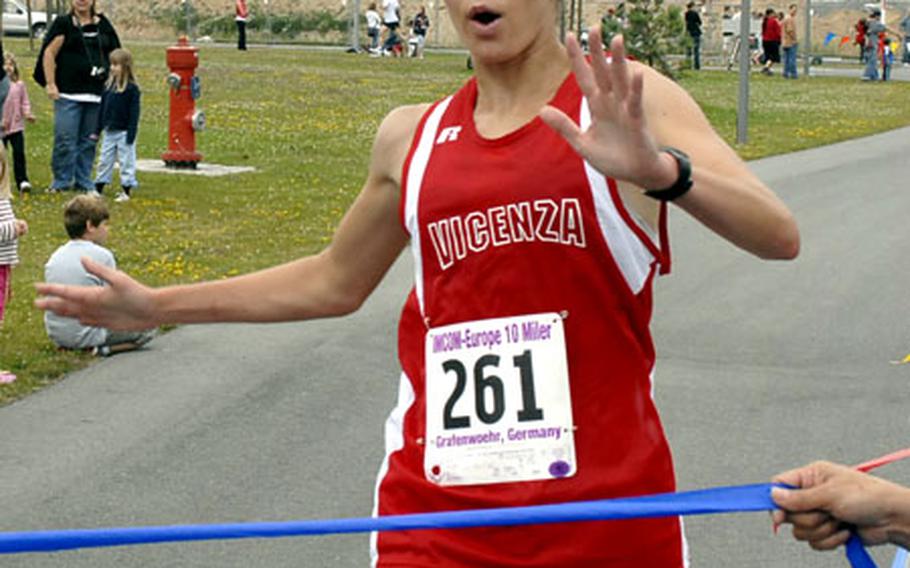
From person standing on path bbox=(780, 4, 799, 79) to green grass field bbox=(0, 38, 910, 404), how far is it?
1043mm

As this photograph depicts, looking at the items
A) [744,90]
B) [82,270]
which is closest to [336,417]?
[82,270]

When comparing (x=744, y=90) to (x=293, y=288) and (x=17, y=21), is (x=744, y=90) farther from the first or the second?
(x=17, y=21)

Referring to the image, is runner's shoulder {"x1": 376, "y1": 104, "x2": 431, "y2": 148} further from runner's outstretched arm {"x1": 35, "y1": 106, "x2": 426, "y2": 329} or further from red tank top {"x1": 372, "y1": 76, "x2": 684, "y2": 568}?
red tank top {"x1": 372, "y1": 76, "x2": 684, "y2": 568}

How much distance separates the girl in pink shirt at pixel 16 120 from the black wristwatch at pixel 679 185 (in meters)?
16.4

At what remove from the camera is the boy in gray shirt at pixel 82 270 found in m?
10.6

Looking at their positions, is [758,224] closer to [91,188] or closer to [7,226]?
[7,226]

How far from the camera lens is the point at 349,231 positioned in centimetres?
389

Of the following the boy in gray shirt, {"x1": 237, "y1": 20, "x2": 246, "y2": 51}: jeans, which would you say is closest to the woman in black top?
the boy in gray shirt

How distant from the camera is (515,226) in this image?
3400mm

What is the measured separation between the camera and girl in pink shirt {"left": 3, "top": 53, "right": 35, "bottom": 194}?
18859 millimetres

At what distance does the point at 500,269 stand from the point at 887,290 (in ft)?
33.6

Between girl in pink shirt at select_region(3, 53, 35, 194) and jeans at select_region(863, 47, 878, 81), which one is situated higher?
girl in pink shirt at select_region(3, 53, 35, 194)

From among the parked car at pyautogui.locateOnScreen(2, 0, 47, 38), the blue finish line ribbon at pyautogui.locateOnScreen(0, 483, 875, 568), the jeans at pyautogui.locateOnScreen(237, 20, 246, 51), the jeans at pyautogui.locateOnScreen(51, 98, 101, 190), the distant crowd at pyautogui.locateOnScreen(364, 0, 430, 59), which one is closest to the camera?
the blue finish line ribbon at pyautogui.locateOnScreen(0, 483, 875, 568)

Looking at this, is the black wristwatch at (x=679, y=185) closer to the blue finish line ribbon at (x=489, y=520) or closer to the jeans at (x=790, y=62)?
the blue finish line ribbon at (x=489, y=520)
